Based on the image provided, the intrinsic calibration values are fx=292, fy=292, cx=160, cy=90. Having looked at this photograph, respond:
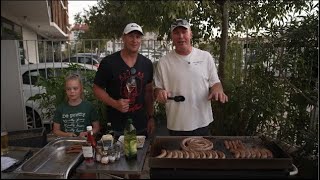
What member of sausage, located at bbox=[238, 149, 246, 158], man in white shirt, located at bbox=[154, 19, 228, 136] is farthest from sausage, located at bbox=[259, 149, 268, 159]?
man in white shirt, located at bbox=[154, 19, 228, 136]

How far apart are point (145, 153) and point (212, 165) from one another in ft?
2.03

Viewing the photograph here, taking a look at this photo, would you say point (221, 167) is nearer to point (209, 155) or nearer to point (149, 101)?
point (209, 155)

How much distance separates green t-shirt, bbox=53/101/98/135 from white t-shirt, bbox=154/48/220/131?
780mm

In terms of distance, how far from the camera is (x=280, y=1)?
523 centimetres

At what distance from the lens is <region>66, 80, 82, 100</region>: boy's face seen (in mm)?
3038

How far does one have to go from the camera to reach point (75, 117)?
2994 millimetres

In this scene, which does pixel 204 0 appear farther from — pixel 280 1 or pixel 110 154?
pixel 110 154

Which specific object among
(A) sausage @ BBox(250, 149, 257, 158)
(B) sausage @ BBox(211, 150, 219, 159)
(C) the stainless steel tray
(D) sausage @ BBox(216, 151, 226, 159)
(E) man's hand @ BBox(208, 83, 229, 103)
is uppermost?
(E) man's hand @ BBox(208, 83, 229, 103)

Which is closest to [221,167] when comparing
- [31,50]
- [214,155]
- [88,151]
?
[214,155]

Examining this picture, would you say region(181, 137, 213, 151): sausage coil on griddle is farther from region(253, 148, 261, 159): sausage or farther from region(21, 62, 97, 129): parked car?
region(21, 62, 97, 129): parked car

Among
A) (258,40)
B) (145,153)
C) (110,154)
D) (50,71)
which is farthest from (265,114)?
(50,71)

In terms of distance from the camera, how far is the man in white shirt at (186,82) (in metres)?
2.85

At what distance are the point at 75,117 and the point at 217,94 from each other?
1.45 meters

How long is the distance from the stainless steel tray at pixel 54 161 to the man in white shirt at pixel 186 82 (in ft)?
3.11
